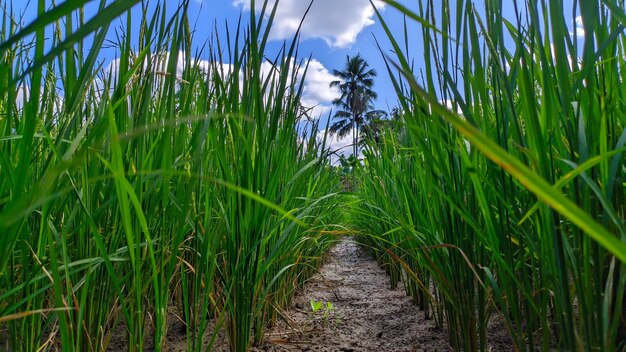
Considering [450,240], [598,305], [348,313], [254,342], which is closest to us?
[598,305]

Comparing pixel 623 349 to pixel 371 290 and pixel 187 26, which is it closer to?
pixel 187 26

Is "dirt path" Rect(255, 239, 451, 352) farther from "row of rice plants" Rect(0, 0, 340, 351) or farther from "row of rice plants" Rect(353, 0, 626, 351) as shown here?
"row of rice plants" Rect(353, 0, 626, 351)

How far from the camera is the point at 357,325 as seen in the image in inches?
62.9

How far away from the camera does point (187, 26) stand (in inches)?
40.8

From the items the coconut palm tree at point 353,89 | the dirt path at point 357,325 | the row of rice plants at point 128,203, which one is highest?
the coconut palm tree at point 353,89

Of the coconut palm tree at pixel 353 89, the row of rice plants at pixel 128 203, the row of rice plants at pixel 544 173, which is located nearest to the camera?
the row of rice plants at pixel 544 173

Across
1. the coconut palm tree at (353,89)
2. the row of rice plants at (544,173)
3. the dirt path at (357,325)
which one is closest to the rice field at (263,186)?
the row of rice plants at (544,173)

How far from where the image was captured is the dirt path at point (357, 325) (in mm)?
1297

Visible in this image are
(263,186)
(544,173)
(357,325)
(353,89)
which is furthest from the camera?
(353,89)

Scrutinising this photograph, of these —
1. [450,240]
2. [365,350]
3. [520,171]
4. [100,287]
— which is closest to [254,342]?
[365,350]

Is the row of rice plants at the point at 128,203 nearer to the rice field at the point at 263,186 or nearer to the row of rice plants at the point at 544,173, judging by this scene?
the rice field at the point at 263,186

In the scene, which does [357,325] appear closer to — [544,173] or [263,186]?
[263,186]

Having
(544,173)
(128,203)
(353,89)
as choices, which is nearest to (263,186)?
(128,203)

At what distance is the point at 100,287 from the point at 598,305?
801mm
